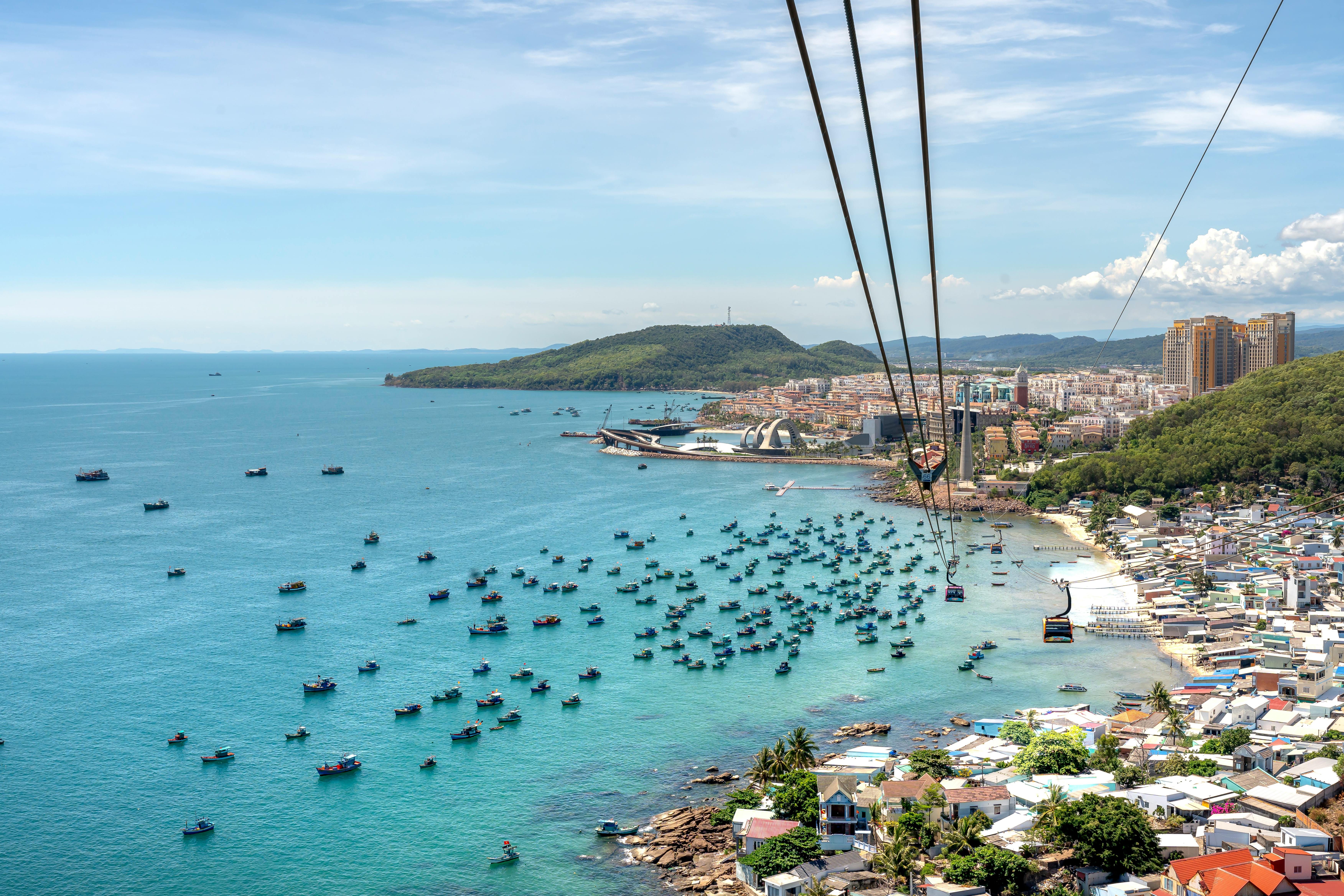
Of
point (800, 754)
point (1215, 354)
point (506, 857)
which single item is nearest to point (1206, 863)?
point (800, 754)

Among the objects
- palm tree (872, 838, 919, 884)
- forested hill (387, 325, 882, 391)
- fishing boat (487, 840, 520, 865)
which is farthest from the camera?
forested hill (387, 325, 882, 391)

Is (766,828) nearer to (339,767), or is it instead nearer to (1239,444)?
(339,767)

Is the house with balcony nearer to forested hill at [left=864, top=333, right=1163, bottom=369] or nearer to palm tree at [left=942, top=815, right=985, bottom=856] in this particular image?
palm tree at [left=942, top=815, right=985, bottom=856]

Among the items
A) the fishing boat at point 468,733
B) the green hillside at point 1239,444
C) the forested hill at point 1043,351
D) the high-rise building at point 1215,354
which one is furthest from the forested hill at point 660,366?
the fishing boat at point 468,733

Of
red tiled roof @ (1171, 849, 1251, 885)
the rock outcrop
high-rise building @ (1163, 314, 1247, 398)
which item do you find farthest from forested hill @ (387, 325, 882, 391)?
red tiled roof @ (1171, 849, 1251, 885)

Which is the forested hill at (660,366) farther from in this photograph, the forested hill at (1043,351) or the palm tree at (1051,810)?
the palm tree at (1051,810)

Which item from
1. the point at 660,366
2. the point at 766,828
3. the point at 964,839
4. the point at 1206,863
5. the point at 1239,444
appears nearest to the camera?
the point at 1206,863
